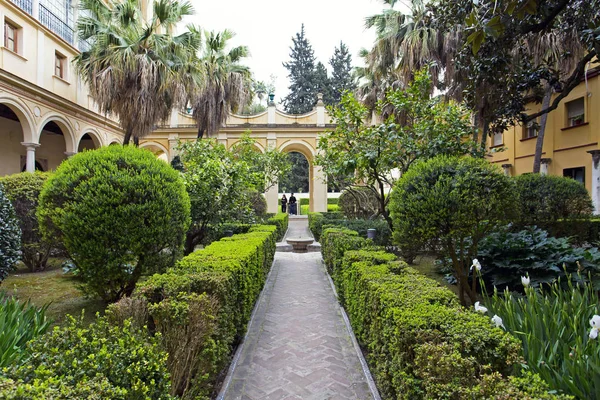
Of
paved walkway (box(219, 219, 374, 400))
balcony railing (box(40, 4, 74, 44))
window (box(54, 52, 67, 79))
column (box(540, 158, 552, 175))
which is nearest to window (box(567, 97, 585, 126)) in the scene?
column (box(540, 158, 552, 175))

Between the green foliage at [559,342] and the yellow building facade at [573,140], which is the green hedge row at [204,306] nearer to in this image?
the green foliage at [559,342]

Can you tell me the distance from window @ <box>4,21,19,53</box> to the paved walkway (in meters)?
12.9

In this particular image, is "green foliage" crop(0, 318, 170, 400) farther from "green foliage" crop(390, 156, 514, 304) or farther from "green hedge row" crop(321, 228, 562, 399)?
"green foliage" crop(390, 156, 514, 304)

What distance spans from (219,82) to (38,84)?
7515 mm

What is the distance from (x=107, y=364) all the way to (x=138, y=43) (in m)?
13.2

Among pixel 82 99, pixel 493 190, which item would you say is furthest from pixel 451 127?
pixel 82 99

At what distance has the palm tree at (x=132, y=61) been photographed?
1149 cm

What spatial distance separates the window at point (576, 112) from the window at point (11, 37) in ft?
71.2

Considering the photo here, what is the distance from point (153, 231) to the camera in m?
4.23

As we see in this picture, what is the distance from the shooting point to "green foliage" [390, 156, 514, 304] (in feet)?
14.1

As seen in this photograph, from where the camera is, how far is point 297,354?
12.7 feet

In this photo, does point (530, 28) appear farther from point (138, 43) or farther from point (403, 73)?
point (138, 43)

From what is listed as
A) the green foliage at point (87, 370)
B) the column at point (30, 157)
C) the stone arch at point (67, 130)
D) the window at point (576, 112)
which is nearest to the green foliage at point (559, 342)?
the green foliage at point (87, 370)

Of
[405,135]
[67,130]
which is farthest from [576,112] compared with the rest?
[67,130]
